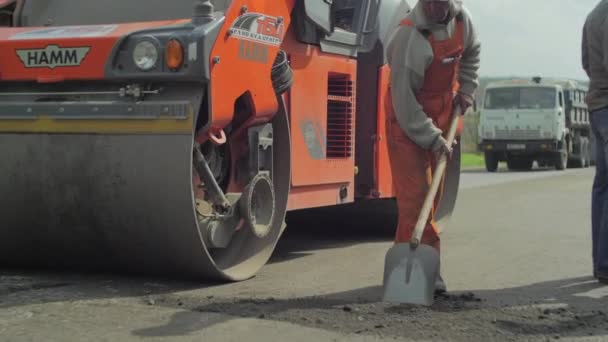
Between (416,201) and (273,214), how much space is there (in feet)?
3.08

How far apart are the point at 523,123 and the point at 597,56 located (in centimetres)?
2072

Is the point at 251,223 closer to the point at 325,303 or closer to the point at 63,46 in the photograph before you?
the point at 325,303

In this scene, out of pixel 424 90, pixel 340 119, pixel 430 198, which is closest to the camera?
pixel 430 198

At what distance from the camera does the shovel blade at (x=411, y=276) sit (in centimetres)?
488

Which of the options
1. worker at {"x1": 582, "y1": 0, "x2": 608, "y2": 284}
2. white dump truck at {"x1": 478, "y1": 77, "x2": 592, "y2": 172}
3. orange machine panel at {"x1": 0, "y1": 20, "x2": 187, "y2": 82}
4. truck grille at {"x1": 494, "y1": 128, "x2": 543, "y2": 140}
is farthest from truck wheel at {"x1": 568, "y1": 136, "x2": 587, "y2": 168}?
orange machine panel at {"x1": 0, "y1": 20, "x2": 187, "y2": 82}

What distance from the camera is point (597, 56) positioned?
5945 millimetres

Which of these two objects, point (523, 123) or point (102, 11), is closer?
point (102, 11)

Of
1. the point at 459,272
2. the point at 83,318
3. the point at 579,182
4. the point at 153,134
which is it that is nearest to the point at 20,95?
the point at 153,134

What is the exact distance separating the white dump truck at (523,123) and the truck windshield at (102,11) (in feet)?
69.1

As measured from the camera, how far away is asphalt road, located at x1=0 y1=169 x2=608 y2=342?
171 inches

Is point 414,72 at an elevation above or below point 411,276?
above

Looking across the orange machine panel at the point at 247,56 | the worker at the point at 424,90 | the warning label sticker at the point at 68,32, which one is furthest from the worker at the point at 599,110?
the warning label sticker at the point at 68,32

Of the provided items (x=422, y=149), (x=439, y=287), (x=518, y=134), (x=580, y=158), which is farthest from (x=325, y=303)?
(x=580, y=158)

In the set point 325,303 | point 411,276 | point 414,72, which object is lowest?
point 325,303
